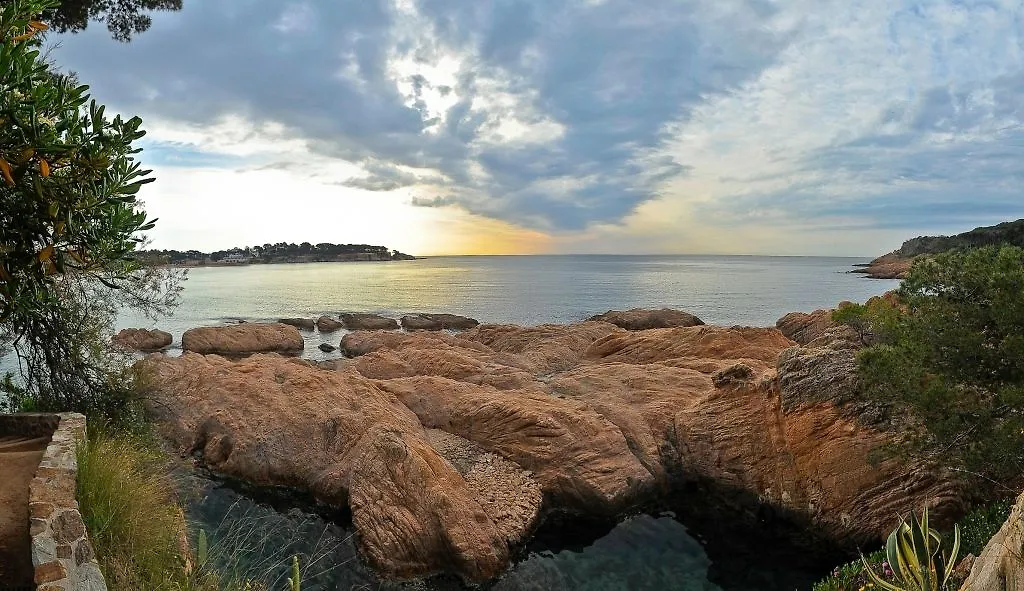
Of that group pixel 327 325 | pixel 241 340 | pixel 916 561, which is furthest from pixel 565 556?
pixel 327 325

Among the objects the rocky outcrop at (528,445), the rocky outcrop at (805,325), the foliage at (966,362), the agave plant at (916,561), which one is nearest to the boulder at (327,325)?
the rocky outcrop at (528,445)

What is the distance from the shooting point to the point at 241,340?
42500 mm

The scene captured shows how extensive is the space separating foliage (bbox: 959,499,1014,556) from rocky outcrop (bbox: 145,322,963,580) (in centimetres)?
72

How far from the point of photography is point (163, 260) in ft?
53.1

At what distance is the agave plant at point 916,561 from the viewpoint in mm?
6688

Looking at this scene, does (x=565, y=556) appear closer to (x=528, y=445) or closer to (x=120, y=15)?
(x=528, y=445)

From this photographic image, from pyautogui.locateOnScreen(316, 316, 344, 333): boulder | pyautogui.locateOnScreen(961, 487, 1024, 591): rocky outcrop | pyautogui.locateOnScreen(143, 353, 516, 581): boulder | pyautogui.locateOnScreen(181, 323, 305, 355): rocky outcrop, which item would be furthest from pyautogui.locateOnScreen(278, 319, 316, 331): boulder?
pyautogui.locateOnScreen(961, 487, 1024, 591): rocky outcrop

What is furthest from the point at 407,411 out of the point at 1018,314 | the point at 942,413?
the point at 1018,314

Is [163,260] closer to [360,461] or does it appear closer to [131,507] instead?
[360,461]

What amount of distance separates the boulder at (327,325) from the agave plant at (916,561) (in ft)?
176

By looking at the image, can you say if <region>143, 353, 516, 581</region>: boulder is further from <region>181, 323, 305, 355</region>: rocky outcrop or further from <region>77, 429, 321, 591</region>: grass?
<region>181, 323, 305, 355</region>: rocky outcrop

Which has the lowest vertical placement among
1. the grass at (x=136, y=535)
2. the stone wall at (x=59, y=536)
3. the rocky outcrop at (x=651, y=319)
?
the rocky outcrop at (x=651, y=319)

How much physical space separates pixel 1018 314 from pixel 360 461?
41.5 feet

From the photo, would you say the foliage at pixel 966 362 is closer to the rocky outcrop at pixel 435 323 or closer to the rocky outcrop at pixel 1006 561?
the rocky outcrop at pixel 1006 561
